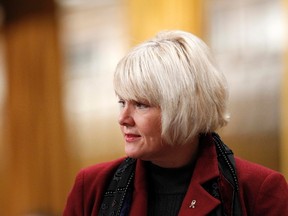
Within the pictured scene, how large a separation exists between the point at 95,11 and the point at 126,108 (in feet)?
15.2

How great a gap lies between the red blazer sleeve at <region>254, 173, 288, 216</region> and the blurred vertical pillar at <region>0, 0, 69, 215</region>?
4.74 m

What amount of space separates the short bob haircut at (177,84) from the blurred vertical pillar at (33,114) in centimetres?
471

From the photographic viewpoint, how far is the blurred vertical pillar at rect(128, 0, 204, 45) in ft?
15.4

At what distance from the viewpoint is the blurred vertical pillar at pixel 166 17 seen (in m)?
4.68

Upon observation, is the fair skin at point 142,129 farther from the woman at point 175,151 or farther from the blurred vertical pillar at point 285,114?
the blurred vertical pillar at point 285,114

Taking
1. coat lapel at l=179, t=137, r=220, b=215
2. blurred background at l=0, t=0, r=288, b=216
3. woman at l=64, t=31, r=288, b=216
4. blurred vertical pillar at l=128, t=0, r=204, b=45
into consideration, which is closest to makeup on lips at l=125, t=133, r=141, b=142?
woman at l=64, t=31, r=288, b=216

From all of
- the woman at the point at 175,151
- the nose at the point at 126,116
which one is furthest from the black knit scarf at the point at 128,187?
the nose at the point at 126,116

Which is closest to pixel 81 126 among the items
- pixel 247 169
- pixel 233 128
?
pixel 233 128

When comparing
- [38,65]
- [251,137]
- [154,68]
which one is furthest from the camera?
[38,65]

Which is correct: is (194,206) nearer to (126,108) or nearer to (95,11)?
(126,108)

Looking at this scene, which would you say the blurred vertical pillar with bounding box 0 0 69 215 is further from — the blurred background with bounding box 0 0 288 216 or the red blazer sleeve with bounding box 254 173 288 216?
the red blazer sleeve with bounding box 254 173 288 216

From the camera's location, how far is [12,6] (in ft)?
23.2

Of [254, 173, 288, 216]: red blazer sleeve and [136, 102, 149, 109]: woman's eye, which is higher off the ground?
[136, 102, 149, 109]: woman's eye

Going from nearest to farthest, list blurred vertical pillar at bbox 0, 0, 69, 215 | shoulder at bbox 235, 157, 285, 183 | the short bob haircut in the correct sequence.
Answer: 1. the short bob haircut
2. shoulder at bbox 235, 157, 285, 183
3. blurred vertical pillar at bbox 0, 0, 69, 215
